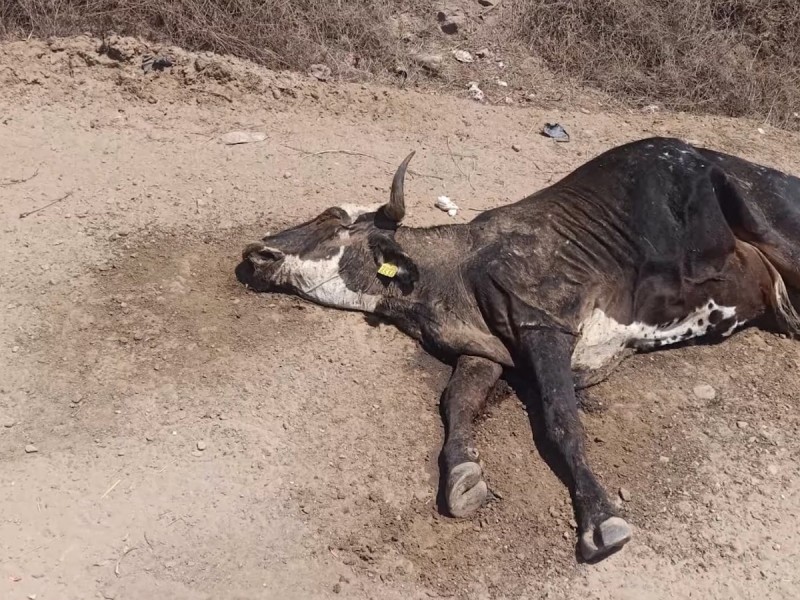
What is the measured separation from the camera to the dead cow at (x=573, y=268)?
5.18 meters

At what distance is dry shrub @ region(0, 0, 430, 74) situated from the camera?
8.06 meters

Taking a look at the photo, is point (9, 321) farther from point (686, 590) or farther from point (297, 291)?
point (686, 590)

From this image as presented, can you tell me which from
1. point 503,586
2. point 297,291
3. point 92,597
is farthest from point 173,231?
point 503,586

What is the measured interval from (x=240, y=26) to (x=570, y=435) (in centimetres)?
578

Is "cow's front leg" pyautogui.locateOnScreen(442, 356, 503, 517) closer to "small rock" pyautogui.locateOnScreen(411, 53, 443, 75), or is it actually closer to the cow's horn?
the cow's horn

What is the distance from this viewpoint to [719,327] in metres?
5.61

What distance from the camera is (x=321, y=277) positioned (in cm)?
577

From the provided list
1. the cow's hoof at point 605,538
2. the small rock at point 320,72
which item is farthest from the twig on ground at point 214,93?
the cow's hoof at point 605,538

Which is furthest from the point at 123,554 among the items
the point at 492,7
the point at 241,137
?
the point at 492,7

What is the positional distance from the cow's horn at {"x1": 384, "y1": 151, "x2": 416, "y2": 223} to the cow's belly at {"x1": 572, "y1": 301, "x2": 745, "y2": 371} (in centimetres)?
151

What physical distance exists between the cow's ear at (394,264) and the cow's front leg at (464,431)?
71cm

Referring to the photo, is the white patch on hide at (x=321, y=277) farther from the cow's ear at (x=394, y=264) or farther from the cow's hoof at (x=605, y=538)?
the cow's hoof at (x=605, y=538)

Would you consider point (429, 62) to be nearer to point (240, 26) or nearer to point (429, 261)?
point (240, 26)

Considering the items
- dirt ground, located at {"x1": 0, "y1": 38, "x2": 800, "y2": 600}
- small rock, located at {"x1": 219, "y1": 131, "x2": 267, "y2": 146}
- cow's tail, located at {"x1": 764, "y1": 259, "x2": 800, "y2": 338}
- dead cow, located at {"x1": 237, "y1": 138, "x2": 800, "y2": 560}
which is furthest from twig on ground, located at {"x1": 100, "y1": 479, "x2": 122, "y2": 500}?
cow's tail, located at {"x1": 764, "y1": 259, "x2": 800, "y2": 338}
